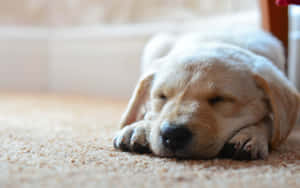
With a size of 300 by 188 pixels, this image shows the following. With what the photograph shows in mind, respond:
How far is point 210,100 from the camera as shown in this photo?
6.09 feet

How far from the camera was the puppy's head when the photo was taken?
1.68m

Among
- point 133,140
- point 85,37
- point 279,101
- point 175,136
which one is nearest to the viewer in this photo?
point 175,136

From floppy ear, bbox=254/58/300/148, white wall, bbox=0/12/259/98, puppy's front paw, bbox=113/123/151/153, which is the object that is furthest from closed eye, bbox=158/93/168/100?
white wall, bbox=0/12/259/98

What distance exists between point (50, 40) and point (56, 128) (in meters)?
3.47

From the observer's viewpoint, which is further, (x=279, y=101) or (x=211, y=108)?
(x=279, y=101)

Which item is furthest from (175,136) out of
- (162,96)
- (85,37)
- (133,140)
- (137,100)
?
(85,37)

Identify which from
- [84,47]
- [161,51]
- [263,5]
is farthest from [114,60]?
[263,5]

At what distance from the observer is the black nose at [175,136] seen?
1643 millimetres

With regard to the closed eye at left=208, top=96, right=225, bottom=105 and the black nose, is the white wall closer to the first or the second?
the closed eye at left=208, top=96, right=225, bottom=105

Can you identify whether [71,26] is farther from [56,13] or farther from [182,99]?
[182,99]

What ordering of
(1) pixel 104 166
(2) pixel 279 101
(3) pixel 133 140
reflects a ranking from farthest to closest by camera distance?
1. (2) pixel 279 101
2. (3) pixel 133 140
3. (1) pixel 104 166

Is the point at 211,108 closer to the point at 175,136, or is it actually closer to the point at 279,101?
the point at 175,136

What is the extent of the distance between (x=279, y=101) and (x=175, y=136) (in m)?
0.65

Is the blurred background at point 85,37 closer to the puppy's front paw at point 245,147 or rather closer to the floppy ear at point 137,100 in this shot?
the floppy ear at point 137,100
